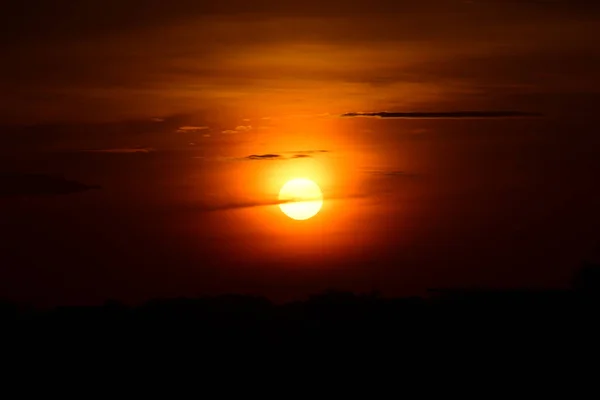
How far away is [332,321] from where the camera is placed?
40.8 metres

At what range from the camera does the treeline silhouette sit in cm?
3931

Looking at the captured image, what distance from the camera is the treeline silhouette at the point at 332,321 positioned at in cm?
3931

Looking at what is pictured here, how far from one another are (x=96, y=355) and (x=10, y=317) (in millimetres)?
4433

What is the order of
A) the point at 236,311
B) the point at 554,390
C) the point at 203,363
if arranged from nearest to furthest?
the point at 554,390 → the point at 203,363 → the point at 236,311

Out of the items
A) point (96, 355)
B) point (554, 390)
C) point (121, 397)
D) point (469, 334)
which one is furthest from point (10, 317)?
point (554, 390)

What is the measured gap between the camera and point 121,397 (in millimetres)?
36281

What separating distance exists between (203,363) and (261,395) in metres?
2.34

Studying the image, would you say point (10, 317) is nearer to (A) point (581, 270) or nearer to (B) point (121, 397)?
(B) point (121, 397)

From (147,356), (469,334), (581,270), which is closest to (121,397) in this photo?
(147,356)

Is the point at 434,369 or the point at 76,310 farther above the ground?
the point at 76,310

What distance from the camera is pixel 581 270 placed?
44.7 metres

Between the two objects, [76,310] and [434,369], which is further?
[76,310]

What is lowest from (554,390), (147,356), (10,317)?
(554,390)

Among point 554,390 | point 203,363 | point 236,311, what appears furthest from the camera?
point 236,311
